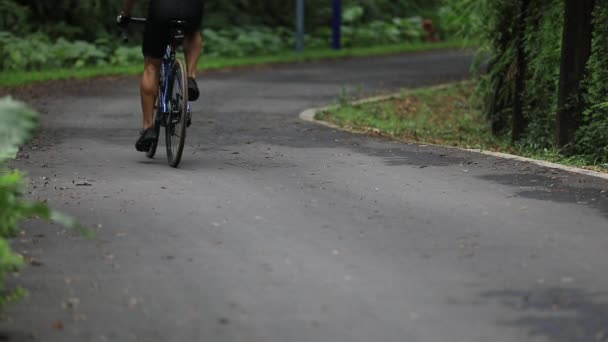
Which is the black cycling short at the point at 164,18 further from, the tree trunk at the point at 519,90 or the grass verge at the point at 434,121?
the tree trunk at the point at 519,90

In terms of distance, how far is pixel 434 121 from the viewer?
15820mm

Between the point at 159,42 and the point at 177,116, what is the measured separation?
612 mm

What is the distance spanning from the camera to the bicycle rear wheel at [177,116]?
30.3 feet

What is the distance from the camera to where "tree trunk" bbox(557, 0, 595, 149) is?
1055cm

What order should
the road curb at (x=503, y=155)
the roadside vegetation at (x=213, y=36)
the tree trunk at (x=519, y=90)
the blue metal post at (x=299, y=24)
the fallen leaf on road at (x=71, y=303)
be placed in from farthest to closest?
the blue metal post at (x=299, y=24) → the roadside vegetation at (x=213, y=36) → the tree trunk at (x=519, y=90) → the road curb at (x=503, y=155) → the fallen leaf on road at (x=71, y=303)

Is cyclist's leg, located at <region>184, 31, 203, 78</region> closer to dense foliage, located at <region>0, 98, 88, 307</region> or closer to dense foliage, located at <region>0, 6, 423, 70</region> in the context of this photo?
dense foliage, located at <region>0, 98, 88, 307</region>

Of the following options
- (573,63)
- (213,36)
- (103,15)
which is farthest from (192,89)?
(213,36)

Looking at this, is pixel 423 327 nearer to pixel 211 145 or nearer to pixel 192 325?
pixel 192 325

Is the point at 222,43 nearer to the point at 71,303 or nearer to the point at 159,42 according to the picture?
the point at 159,42

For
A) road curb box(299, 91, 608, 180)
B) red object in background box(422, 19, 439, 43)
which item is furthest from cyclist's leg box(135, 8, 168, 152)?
red object in background box(422, 19, 439, 43)

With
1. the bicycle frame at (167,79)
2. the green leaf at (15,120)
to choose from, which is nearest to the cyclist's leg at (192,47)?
the bicycle frame at (167,79)

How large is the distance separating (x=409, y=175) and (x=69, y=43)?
15256 mm

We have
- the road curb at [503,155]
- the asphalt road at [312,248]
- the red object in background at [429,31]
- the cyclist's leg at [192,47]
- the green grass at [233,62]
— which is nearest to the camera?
the asphalt road at [312,248]

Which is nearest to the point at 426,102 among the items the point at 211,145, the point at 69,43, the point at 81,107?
the point at 81,107
